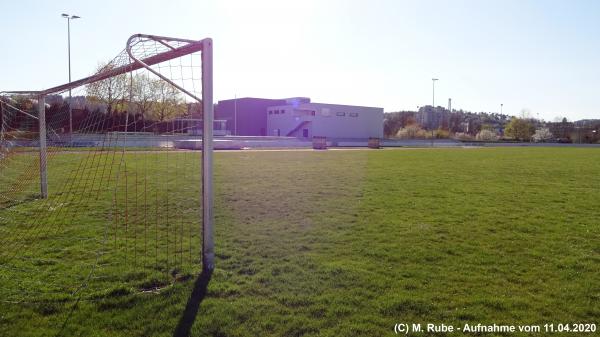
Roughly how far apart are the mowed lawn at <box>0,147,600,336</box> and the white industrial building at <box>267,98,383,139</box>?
186 ft

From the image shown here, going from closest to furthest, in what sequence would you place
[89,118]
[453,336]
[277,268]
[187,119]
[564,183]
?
[453,336]
[277,268]
[187,119]
[89,118]
[564,183]

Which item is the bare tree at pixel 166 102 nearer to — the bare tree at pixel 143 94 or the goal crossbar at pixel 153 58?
the bare tree at pixel 143 94

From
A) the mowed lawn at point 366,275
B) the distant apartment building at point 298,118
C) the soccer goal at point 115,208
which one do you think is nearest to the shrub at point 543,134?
the distant apartment building at point 298,118

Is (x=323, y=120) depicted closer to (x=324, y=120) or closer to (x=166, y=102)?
(x=324, y=120)

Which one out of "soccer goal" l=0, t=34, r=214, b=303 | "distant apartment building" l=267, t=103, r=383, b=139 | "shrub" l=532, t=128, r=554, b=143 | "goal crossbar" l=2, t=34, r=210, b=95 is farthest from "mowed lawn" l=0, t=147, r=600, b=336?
"shrub" l=532, t=128, r=554, b=143

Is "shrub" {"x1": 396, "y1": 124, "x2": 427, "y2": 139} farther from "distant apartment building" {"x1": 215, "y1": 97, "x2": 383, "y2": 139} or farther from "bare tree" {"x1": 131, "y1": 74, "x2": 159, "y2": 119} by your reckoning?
"bare tree" {"x1": 131, "y1": 74, "x2": 159, "y2": 119}

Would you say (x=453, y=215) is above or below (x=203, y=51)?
below

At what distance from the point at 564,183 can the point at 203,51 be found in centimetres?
1257

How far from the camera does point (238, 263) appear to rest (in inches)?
204

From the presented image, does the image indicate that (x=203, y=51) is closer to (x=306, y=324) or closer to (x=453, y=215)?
(x=306, y=324)

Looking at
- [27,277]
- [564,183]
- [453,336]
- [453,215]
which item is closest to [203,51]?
[27,277]

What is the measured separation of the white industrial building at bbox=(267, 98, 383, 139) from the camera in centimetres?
6550

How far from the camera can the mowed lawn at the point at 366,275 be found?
3.77 metres

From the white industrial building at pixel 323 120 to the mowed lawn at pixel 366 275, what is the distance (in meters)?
56.7
